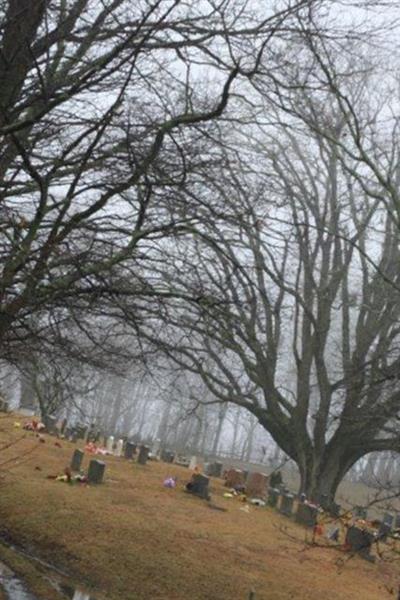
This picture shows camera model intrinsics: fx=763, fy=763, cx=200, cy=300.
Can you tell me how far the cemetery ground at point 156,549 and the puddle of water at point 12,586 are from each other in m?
0.10

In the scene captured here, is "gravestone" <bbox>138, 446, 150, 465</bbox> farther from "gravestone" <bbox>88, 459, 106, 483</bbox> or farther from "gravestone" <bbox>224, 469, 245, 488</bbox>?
"gravestone" <bbox>88, 459, 106, 483</bbox>

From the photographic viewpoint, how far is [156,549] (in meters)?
10.1

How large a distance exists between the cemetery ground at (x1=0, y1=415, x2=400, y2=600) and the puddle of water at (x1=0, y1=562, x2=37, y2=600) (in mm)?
101

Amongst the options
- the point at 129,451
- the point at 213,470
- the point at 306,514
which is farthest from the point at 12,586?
the point at 213,470

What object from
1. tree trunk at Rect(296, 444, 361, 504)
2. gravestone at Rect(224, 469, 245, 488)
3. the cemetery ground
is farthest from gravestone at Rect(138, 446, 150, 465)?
tree trunk at Rect(296, 444, 361, 504)

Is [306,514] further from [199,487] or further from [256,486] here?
[256,486]

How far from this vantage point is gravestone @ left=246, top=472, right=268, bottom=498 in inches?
709

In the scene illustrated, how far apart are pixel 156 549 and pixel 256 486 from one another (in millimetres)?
8319

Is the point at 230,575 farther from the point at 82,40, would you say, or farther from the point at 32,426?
the point at 32,426

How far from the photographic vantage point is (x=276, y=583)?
9.65 metres

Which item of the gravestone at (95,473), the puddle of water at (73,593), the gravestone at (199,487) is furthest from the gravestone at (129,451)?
the puddle of water at (73,593)

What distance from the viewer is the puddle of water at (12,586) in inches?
300

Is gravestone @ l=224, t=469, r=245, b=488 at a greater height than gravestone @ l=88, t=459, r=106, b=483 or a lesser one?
greater

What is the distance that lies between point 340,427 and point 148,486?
723cm
